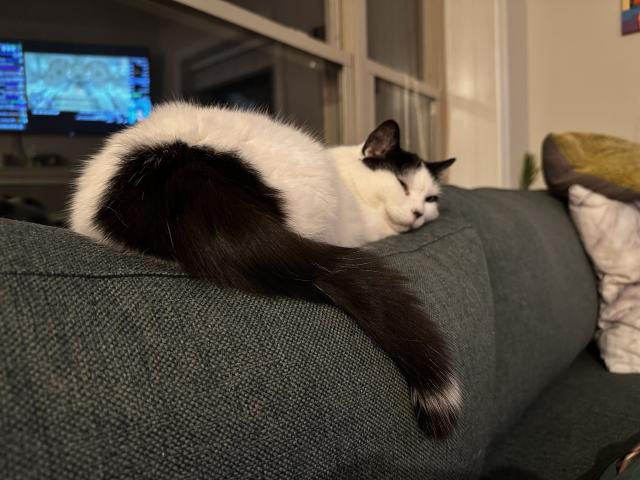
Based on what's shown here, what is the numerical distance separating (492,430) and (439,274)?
33cm

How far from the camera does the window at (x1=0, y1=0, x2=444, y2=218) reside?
1177mm

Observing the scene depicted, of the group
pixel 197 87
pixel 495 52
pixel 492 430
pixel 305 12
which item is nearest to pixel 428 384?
pixel 492 430

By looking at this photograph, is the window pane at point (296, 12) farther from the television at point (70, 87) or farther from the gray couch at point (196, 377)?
the gray couch at point (196, 377)

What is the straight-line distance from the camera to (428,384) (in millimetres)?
468

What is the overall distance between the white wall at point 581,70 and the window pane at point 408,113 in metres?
0.74

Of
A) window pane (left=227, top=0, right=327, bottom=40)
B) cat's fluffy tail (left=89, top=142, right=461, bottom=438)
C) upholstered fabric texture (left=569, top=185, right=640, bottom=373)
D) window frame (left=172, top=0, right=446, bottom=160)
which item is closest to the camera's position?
cat's fluffy tail (left=89, top=142, right=461, bottom=438)

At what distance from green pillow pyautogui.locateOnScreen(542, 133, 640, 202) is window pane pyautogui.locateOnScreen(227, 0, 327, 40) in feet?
3.71

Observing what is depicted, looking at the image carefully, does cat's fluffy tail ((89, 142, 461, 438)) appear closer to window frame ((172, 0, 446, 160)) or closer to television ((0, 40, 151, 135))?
television ((0, 40, 151, 135))

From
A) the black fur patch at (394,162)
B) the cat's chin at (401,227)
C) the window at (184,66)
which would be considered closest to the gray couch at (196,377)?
the cat's chin at (401,227)

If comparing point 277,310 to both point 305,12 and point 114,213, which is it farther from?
point 305,12

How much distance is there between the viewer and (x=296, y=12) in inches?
77.1

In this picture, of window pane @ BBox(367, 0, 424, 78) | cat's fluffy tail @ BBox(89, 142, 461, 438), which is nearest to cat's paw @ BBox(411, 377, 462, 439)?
cat's fluffy tail @ BBox(89, 142, 461, 438)

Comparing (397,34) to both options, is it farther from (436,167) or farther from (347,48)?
(436,167)

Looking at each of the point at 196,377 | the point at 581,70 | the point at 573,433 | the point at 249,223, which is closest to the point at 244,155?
the point at 249,223
